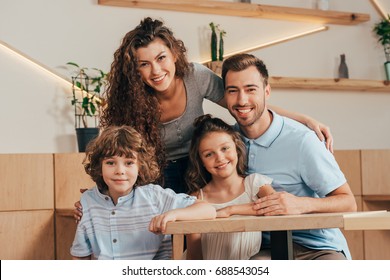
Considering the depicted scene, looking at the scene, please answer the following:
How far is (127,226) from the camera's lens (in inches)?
88.4

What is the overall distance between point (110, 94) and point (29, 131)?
169 centimetres

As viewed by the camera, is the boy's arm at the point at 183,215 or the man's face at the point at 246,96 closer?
the boy's arm at the point at 183,215

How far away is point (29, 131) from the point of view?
434 centimetres

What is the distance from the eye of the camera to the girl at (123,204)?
7.35 ft

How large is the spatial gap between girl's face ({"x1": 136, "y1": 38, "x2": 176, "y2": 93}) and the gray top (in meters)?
0.15

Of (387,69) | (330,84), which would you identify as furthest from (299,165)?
(387,69)

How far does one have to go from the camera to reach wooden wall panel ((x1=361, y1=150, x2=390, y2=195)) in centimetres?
461

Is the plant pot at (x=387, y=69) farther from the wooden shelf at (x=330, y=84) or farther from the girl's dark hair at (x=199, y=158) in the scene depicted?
the girl's dark hair at (x=199, y=158)

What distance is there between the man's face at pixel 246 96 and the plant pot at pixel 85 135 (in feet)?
5.87

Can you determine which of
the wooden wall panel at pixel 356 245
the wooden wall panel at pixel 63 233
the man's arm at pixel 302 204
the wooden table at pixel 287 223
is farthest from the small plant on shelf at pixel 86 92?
the wooden table at pixel 287 223

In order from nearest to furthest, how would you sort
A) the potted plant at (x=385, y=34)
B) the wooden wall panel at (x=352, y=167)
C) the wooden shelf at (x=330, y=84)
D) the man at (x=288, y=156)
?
the man at (x=288, y=156)
the wooden wall panel at (x=352, y=167)
the wooden shelf at (x=330, y=84)
the potted plant at (x=385, y=34)

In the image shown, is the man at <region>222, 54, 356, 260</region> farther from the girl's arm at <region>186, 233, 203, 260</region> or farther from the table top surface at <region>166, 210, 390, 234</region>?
the table top surface at <region>166, 210, 390, 234</region>
